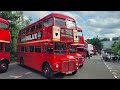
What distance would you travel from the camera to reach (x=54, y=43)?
7.85 m

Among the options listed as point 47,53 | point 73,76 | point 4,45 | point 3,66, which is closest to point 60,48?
point 47,53

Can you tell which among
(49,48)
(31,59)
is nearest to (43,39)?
(49,48)

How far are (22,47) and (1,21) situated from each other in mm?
2946

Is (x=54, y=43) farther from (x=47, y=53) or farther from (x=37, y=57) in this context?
(x=37, y=57)

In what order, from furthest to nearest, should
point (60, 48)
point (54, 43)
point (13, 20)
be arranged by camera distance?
point (13, 20) → point (60, 48) → point (54, 43)

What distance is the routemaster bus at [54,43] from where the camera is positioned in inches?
309

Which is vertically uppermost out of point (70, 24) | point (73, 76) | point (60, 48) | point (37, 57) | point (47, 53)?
point (70, 24)

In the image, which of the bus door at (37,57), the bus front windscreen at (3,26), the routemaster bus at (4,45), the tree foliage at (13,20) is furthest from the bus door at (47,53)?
the tree foliage at (13,20)

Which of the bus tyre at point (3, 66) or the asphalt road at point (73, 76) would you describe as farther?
the bus tyre at point (3, 66)

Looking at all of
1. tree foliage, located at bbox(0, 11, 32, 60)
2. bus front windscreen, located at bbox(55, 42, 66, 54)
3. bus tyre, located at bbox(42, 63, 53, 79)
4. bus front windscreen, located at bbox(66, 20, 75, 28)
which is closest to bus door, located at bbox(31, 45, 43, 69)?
bus tyre, located at bbox(42, 63, 53, 79)

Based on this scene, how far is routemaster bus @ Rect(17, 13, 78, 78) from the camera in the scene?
784 cm

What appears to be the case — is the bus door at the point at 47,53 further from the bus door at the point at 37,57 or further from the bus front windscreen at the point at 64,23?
the bus front windscreen at the point at 64,23

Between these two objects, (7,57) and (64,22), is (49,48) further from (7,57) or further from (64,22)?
(7,57)

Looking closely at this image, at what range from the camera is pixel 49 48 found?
804cm
